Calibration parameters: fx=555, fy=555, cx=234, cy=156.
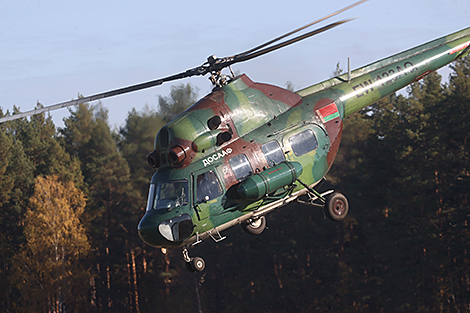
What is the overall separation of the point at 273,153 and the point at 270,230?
33854 millimetres

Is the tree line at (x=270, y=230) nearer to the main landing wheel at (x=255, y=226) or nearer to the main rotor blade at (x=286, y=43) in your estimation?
the main landing wheel at (x=255, y=226)

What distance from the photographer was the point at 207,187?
13.3 m

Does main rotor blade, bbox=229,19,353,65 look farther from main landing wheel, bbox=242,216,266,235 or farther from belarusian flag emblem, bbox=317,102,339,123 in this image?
main landing wheel, bbox=242,216,266,235

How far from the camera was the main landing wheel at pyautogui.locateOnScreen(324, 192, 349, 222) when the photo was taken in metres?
14.9

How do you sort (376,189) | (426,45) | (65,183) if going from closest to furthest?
(426,45) → (376,189) → (65,183)

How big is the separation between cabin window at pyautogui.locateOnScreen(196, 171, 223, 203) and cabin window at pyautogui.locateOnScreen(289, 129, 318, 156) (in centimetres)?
251

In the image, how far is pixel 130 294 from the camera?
180 feet


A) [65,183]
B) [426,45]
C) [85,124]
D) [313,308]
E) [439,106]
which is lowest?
[313,308]

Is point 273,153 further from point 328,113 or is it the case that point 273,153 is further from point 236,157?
point 328,113

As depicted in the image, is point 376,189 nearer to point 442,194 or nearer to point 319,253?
point 442,194

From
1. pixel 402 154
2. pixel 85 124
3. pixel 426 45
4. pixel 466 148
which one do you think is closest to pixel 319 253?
pixel 402 154

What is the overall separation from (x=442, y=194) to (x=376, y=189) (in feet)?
14.9

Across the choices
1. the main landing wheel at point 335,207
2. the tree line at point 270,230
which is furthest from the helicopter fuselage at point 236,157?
the tree line at point 270,230

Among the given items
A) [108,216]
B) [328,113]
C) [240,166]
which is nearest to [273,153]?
[240,166]
